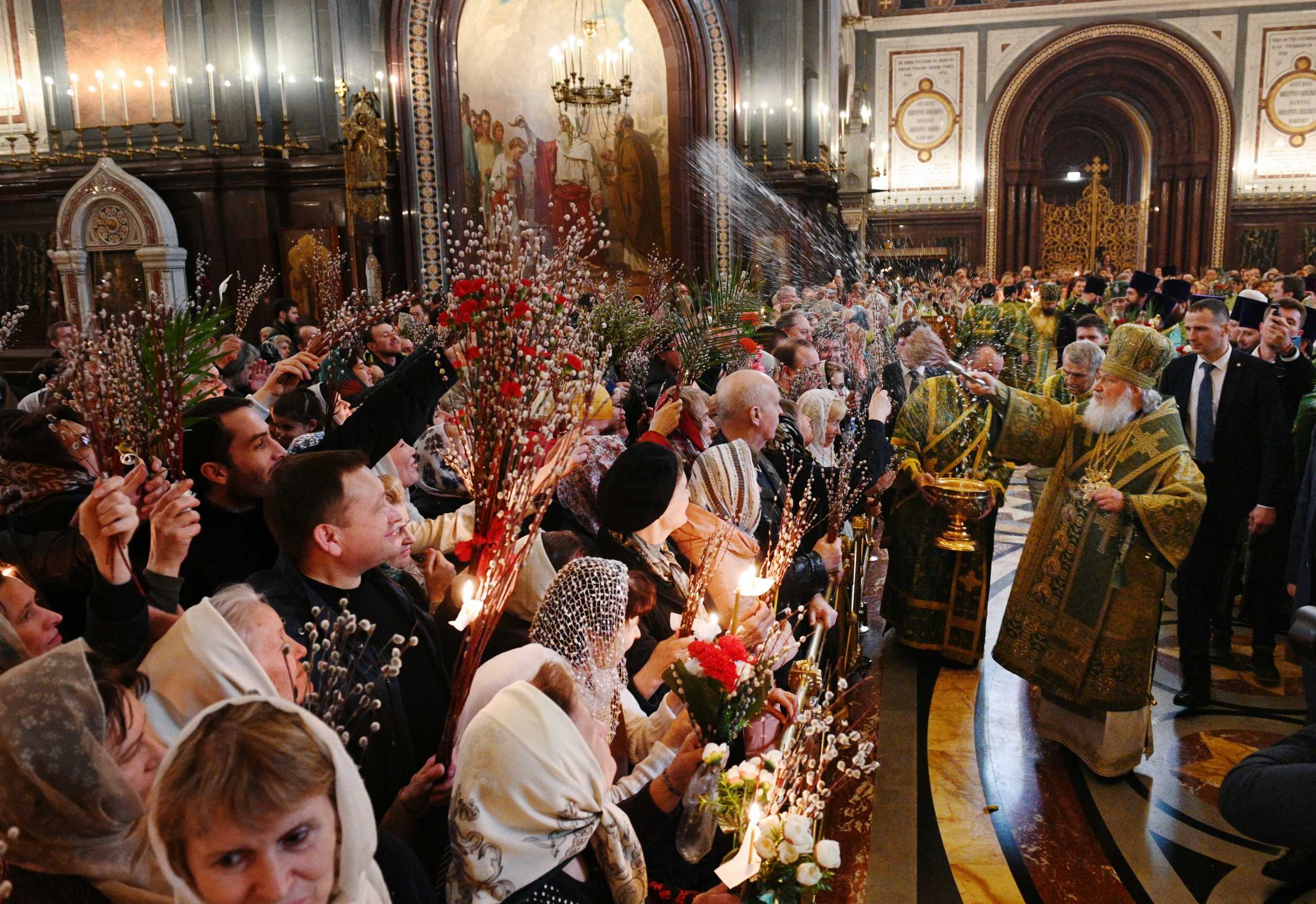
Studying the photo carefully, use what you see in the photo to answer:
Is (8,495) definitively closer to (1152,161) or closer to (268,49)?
(268,49)

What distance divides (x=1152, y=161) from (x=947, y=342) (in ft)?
71.5

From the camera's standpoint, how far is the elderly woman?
1150 millimetres

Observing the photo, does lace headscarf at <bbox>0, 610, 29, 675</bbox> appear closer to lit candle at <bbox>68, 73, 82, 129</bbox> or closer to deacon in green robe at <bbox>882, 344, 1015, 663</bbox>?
deacon in green robe at <bbox>882, 344, 1015, 663</bbox>

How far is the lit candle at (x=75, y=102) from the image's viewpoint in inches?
456

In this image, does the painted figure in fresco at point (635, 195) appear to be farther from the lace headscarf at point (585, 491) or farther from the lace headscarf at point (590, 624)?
the lace headscarf at point (590, 624)

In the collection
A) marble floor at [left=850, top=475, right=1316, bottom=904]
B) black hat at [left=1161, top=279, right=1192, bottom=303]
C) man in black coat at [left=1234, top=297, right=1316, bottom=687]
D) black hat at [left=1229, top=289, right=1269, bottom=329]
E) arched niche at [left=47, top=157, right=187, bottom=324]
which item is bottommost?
marble floor at [left=850, top=475, right=1316, bottom=904]

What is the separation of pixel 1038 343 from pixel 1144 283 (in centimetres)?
173

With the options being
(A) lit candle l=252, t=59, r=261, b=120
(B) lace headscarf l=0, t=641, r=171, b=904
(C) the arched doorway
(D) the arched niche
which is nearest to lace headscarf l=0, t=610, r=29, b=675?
(B) lace headscarf l=0, t=641, r=171, b=904

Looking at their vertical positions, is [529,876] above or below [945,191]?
below

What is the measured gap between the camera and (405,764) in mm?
2008

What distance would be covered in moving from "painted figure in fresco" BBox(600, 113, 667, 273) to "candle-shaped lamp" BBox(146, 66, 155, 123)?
5.47 meters

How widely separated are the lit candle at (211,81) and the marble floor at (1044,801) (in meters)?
9.73

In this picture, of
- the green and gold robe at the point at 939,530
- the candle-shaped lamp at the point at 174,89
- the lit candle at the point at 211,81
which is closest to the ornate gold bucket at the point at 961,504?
the green and gold robe at the point at 939,530

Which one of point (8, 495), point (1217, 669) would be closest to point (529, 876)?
point (8, 495)
